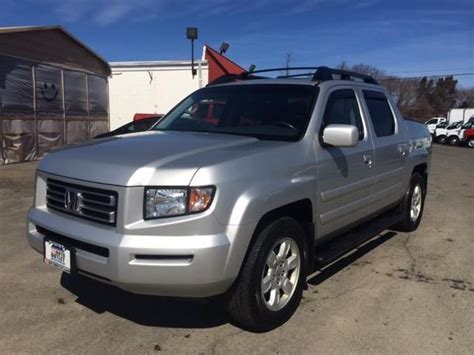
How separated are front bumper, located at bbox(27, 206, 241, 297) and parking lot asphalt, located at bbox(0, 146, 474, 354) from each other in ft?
1.89

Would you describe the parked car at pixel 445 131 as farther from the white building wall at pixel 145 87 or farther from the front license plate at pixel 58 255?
the front license plate at pixel 58 255

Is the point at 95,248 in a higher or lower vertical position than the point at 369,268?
higher

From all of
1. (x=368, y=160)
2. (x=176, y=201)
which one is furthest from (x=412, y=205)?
(x=176, y=201)

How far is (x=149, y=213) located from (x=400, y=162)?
3.63 metres

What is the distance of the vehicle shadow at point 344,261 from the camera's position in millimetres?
4656

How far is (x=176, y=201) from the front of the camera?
2.99 meters

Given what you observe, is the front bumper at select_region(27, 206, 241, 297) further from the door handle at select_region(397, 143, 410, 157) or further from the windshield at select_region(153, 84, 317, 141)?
the door handle at select_region(397, 143, 410, 157)

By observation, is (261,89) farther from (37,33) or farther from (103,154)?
(37,33)

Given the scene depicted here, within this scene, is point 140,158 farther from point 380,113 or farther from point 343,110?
point 380,113

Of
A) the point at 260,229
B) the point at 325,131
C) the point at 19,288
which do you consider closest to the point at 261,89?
the point at 325,131

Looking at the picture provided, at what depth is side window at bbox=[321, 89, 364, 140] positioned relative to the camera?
430 cm

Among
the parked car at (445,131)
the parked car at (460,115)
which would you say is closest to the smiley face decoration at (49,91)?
the parked car at (445,131)

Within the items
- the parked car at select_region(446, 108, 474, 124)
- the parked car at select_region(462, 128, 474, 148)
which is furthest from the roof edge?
the parked car at select_region(446, 108, 474, 124)

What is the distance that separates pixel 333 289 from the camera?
4406 mm
